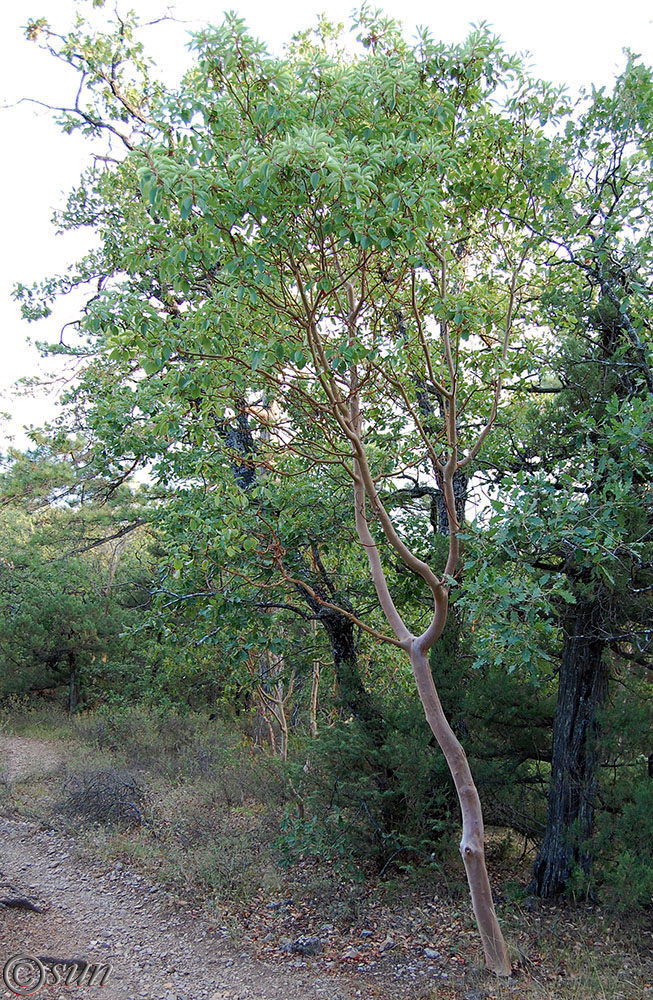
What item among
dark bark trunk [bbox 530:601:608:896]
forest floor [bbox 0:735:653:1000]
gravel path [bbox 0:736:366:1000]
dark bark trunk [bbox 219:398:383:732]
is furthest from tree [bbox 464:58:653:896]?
gravel path [bbox 0:736:366:1000]

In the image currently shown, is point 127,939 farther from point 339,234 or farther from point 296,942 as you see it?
point 339,234

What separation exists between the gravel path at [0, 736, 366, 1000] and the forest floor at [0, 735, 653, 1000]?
0.01 m

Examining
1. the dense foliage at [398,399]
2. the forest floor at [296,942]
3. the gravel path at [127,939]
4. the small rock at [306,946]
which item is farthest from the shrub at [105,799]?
the small rock at [306,946]

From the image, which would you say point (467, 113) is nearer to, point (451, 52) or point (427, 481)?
point (451, 52)

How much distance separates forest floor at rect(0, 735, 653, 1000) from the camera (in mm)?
4645

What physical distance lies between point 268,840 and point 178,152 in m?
6.22

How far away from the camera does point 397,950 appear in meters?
5.24

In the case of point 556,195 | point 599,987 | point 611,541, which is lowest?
point 599,987

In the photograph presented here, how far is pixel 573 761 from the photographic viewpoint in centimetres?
595

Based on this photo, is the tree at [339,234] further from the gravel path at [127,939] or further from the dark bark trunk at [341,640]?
the gravel path at [127,939]

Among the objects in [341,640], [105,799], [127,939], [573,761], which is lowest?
[127,939]

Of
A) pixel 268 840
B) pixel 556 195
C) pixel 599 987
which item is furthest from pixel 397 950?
pixel 556 195

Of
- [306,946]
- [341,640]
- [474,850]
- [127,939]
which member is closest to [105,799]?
[127,939]

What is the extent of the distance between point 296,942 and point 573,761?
105 inches
